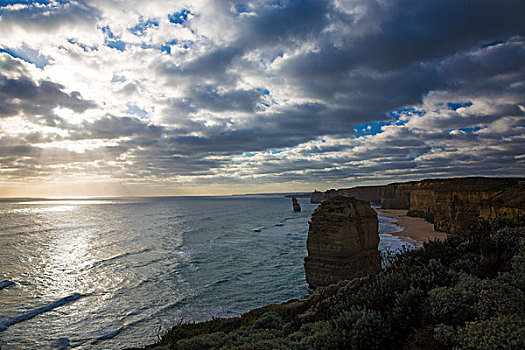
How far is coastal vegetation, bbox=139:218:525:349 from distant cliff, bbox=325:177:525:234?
483cm

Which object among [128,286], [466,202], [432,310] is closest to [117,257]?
[128,286]

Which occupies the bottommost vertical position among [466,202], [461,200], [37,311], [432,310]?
[37,311]

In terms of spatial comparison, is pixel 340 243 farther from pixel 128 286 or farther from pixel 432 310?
pixel 128 286

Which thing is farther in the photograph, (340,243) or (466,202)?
(466,202)

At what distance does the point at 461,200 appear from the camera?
40750 millimetres

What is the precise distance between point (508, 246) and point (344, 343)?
5.30m

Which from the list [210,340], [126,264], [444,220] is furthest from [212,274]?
[444,220]

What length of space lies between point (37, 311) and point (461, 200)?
49563 mm

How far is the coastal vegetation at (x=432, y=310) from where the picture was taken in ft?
14.5

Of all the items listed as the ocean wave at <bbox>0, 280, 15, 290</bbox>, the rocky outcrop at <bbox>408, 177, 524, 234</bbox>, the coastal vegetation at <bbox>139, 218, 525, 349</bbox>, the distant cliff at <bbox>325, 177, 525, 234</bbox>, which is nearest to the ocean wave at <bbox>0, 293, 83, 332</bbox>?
the ocean wave at <bbox>0, 280, 15, 290</bbox>

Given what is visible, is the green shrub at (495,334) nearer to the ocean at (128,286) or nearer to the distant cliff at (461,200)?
the distant cliff at (461,200)

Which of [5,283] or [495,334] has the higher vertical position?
[495,334]

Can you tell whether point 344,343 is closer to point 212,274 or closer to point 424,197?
point 212,274

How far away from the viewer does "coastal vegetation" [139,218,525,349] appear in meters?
4.41
